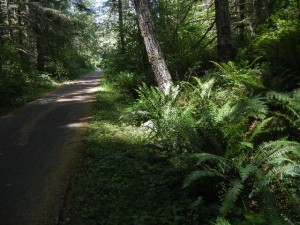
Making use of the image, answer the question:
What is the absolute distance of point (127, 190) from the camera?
16.8ft

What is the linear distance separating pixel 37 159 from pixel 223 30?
630cm

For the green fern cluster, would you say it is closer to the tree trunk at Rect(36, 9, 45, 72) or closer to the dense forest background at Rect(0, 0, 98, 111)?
the dense forest background at Rect(0, 0, 98, 111)

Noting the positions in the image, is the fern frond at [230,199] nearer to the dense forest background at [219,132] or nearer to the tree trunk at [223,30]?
the dense forest background at [219,132]

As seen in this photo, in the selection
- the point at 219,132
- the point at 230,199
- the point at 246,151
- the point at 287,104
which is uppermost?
the point at 287,104

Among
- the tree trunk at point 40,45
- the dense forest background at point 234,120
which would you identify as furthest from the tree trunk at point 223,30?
the tree trunk at point 40,45

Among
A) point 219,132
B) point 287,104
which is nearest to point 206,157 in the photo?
point 219,132

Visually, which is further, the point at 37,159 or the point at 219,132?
the point at 37,159

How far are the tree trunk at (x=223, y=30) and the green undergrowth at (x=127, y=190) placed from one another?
12.5 feet

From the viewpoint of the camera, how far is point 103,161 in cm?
639

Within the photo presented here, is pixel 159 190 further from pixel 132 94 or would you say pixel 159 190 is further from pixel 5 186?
pixel 132 94

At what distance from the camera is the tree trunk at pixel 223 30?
30.1 ft

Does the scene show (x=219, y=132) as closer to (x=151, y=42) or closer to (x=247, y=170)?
(x=247, y=170)

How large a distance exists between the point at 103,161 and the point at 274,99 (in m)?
3.53

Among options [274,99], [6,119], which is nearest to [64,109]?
[6,119]
